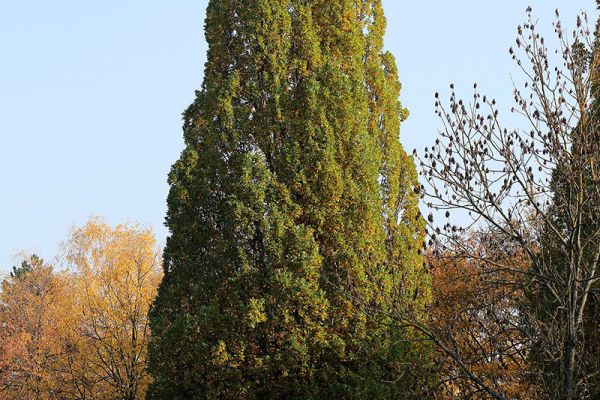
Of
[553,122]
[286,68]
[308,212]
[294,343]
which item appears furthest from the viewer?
[286,68]

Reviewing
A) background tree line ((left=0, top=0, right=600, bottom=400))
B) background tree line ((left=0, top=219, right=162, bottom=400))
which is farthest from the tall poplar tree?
background tree line ((left=0, top=219, right=162, bottom=400))

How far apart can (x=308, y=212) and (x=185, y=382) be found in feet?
10.2

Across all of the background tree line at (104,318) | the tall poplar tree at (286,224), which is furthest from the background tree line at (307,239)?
the background tree line at (104,318)

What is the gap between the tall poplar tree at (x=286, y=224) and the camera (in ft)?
33.6

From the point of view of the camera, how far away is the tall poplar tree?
10.2m

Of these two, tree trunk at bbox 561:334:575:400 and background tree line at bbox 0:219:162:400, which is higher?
background tree line at bbox 0:219:162:400

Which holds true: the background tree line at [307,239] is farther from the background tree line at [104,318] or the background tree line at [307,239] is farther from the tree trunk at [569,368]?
the background tree line at [104,318]

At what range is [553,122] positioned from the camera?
7617 mm

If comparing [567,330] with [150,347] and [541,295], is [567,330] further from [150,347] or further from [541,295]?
[150,347]

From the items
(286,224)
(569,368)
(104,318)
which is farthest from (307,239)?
(104,318)

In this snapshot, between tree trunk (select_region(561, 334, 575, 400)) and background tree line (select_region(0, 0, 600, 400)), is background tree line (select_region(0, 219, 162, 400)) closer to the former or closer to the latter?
background tree line (select_region(0, 0, 600, 400))

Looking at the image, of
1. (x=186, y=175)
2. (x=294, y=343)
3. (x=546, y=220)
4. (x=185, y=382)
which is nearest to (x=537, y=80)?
(x=546, y=220)

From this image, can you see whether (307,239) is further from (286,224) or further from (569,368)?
(569,368)

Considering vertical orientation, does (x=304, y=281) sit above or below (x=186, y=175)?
below
